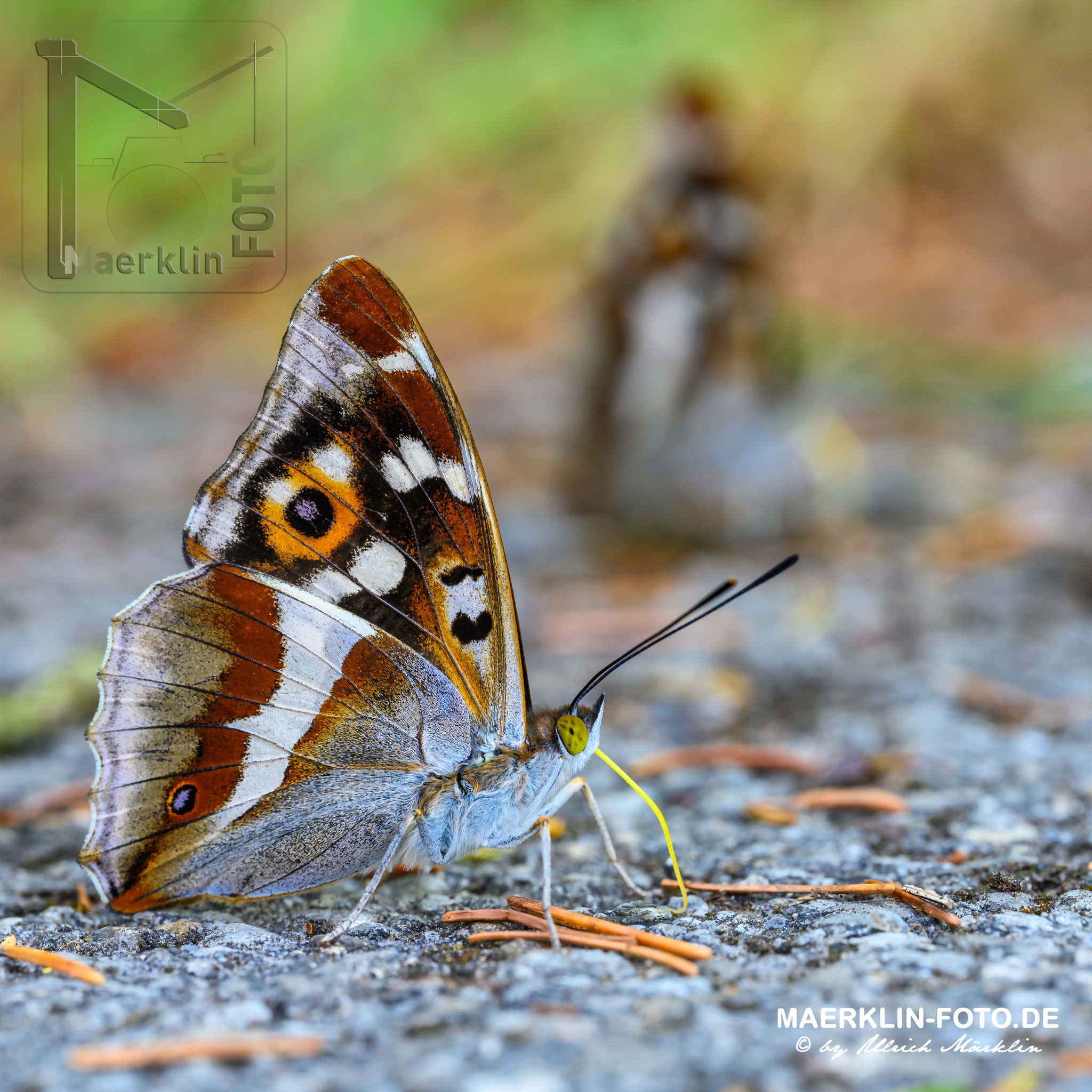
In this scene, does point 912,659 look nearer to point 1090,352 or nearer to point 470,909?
point 470,909

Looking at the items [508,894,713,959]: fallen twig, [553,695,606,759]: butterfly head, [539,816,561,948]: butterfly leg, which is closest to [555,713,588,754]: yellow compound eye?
[553,695,606,759]: butterfly head

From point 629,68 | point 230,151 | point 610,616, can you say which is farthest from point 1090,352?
point 230,151

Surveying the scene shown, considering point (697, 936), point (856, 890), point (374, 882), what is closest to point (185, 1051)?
point (374, 882)

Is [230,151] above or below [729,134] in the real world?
above

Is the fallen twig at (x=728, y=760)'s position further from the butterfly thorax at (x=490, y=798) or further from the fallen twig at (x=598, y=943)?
the fallen twig at (x=598, y=943)

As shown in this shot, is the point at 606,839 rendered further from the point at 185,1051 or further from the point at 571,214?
the point at 571,214

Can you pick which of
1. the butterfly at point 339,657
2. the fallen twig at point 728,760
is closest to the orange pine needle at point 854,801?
the fallen twig at point 728,760

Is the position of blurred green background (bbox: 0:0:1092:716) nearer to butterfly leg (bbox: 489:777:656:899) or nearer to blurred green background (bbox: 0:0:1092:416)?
blurred green background (bbox: 0:0:1092:416)
